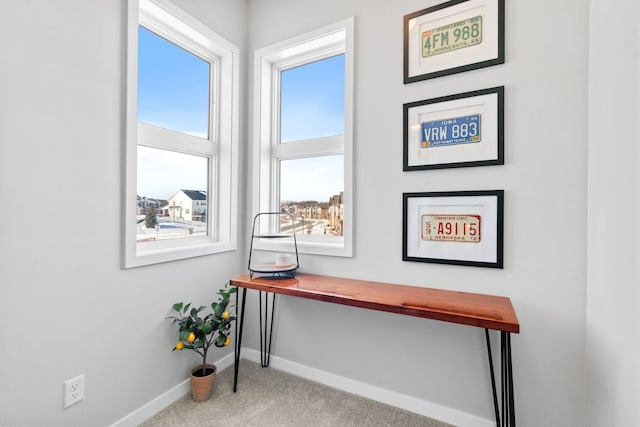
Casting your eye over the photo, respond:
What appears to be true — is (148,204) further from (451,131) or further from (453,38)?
(453,38)

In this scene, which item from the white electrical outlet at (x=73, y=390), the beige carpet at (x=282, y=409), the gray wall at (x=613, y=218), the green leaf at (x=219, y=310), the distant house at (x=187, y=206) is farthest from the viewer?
the distant house at (x=187, y=206)

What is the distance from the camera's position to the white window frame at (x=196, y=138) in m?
1.53

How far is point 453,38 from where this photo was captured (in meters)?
1.56

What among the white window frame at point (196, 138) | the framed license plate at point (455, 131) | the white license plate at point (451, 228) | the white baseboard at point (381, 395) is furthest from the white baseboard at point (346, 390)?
the framed license plate at point (455, 131)

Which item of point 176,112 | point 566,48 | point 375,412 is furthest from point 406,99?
point 375,412

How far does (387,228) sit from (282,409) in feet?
3.82

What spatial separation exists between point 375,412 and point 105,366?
1.39m

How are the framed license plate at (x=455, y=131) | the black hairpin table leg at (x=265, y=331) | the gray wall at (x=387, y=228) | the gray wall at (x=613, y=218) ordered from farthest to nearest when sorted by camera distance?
the black hairpin table leg at (x=265, y=331), the framed license plate at (x=455, y=131), the gray wall at (x=387, y=228), the gray wall at (x=613, y=218)

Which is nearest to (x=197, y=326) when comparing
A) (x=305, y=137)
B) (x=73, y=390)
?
(x=73, y=390)

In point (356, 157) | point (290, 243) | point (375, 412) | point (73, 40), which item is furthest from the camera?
point (290, 243)

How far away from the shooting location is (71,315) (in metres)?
1.32

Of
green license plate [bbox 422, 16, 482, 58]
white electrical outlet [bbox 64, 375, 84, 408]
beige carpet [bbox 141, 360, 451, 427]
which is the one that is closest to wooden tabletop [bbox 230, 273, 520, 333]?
beige carpet [bbox 141, 360, 451, 427]

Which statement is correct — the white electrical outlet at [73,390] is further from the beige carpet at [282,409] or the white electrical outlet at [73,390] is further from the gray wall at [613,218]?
the gray wall at [613,218]

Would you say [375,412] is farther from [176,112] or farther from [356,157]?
[176,112]
